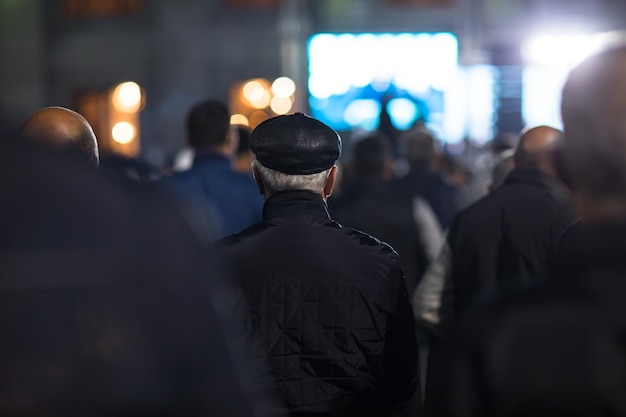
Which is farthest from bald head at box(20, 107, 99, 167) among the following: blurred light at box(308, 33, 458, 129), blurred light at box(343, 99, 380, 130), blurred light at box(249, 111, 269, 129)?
blurred light at box(249, 111, 269, 129)

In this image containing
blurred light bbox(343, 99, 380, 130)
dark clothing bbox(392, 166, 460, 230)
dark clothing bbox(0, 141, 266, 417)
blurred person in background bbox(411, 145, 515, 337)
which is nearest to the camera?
dark clothing bbox(0, 141, 266, 417)

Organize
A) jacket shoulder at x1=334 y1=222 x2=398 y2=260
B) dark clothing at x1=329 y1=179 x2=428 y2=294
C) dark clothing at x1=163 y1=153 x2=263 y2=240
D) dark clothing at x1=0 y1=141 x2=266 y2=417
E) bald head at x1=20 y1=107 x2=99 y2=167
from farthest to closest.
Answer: dark clothing at x1=329 y1=179 x2=428 y2=294, dark clothing at x1=163 y1=153 x2=263 y2=240, bald head at x1=20 y1=107 x2=99 y2=167, jacket shoulder at x1=334 y1=222 x2=398 y2=260, dark clothing at x1=0 y1=141 x2=266 y2=417

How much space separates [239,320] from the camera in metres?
3.91

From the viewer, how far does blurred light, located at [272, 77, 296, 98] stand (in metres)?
28.9

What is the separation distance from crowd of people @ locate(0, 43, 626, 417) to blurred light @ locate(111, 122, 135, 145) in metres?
26.2

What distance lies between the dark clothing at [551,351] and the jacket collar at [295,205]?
77.0 inches

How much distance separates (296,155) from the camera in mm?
4199

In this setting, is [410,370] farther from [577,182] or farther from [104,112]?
[104,112]

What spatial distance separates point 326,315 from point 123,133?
2672 centimetres

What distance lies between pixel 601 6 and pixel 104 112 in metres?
11.9

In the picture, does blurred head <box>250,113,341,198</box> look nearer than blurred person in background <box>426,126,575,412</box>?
Yes

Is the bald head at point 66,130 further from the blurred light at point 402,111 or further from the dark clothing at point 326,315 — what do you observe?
the blurred light at point 402,111

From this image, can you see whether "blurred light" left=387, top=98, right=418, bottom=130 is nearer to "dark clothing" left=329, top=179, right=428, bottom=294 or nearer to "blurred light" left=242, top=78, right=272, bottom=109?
"blurred light" left=242, top=78, right=272, bottom=109

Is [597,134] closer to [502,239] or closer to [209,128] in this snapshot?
[502,239]
